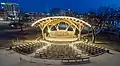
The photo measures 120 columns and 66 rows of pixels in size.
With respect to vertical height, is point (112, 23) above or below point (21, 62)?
Answer: above

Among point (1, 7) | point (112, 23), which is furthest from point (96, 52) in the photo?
point (1, 7)

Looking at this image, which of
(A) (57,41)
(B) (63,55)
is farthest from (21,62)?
(A) (57,41)

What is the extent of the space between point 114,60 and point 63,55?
519 cm

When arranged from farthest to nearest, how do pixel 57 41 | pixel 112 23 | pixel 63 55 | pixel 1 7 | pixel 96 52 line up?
1. pixel 1 7
2. pixel 112 23
3. pixel 57 41
4. pixel 96 52
5. pixel 63 55

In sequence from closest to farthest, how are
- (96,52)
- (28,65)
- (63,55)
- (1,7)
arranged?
1. (28,65)
2. (63,55)
3. (96,52)
4. (1,7)

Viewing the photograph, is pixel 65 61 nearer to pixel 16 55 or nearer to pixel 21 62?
pixel 21 62

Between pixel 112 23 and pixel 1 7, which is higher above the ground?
pixel 1 7

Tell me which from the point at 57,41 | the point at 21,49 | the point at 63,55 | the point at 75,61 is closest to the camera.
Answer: the point at 75,61

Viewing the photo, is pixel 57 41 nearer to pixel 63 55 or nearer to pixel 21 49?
pixel 21 49

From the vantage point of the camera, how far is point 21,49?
24844mm

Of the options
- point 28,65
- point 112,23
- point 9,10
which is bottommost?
point 28,65

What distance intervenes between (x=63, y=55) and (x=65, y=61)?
2.22 meters

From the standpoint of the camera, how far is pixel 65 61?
19.2 m

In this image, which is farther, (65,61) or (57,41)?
(57,41)
